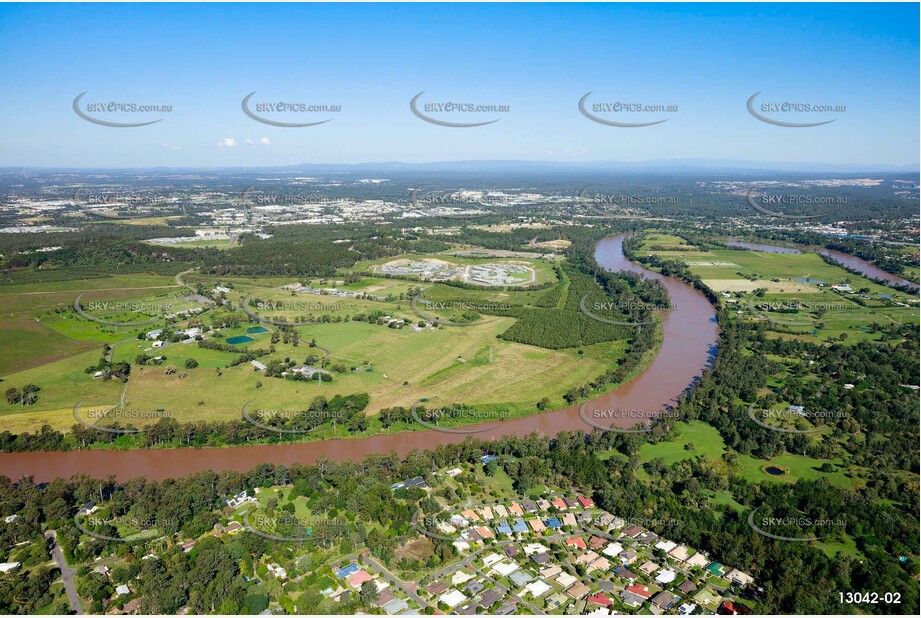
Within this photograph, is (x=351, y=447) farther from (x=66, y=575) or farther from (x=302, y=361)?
(x=66, y=575)

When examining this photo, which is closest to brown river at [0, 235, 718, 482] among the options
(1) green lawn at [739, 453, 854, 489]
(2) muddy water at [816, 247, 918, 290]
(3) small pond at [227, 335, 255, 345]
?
(1) green lawn at [739, 453, 854, 489]

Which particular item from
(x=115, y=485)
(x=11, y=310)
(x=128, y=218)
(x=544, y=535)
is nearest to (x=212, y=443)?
(x=115, y=485)

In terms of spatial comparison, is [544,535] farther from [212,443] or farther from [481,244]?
[481,244]

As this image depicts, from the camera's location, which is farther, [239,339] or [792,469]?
[239,339]

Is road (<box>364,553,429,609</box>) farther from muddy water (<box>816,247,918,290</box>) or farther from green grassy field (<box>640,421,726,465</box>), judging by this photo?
muddy water (<box>816,247,918,290</box>)

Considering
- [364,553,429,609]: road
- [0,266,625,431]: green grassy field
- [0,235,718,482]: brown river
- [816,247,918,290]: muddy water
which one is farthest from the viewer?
[816,247,918,290]: muddy water

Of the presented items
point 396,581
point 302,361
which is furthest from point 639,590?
point 302,361
